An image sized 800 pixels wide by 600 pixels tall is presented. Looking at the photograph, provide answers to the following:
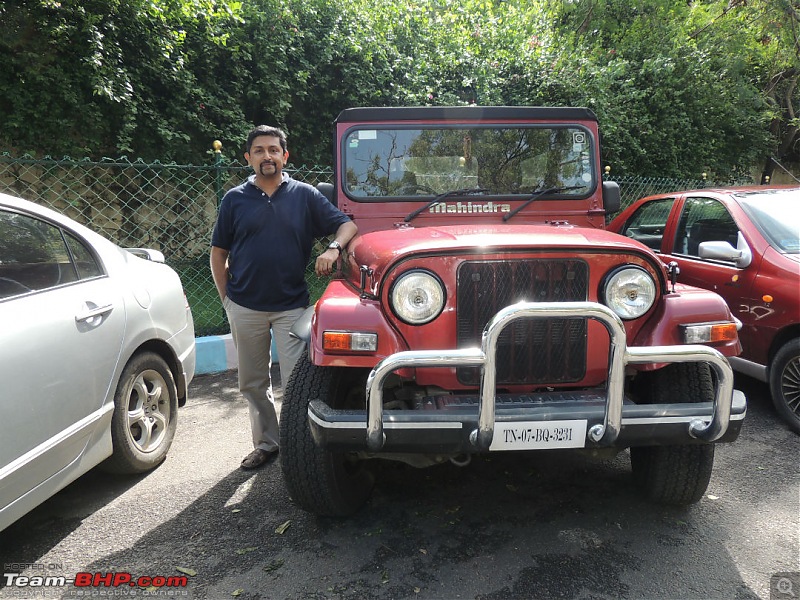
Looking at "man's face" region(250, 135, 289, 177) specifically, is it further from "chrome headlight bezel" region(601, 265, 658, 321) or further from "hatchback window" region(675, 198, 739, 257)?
"hatchback window" region(675, 198, 739, 257)

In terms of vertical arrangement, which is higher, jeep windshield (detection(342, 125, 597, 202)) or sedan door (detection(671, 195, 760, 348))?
jeep windshield (detection(342, 125, 597, 202))

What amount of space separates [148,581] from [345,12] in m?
7.31

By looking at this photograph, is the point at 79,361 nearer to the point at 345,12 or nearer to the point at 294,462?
the point at 294,462

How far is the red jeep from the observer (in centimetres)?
189

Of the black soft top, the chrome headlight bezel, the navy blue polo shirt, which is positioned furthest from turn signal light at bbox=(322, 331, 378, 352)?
the black soft top

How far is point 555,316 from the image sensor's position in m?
1.83

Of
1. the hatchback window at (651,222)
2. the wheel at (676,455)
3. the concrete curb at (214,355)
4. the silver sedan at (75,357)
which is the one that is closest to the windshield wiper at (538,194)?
the wheel at (676,455)

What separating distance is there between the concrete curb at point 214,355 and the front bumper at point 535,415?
10.7ft

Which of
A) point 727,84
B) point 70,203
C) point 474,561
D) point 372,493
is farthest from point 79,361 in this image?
point 727,84

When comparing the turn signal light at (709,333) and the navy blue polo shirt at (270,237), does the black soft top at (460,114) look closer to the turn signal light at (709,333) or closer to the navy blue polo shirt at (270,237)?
the navy blue polo shirt at (270,237)

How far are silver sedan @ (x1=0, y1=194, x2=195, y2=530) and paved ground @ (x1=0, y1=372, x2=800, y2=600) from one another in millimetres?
323

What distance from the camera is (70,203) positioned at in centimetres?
589

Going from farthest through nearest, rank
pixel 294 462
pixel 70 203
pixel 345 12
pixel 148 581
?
1. pixel 345 12
2. pixel 70 203
3. pixel 294 462
4. pixel 148 581

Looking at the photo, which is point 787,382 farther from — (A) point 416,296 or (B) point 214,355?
(B) point 214,355
